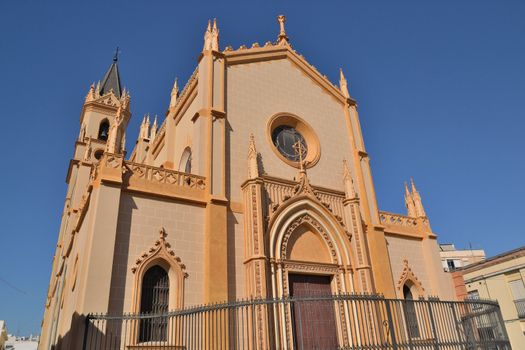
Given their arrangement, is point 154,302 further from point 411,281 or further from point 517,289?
point 517,289

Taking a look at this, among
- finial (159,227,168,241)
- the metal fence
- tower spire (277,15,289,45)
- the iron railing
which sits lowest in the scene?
the metal fence

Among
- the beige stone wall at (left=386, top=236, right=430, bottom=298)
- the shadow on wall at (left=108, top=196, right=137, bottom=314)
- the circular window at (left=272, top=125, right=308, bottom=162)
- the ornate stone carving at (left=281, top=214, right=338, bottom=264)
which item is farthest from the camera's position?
the beige stone wall at (left=386, top=236, right=430, bottom=298)

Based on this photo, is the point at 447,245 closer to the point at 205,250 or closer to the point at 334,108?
the point at 334,108

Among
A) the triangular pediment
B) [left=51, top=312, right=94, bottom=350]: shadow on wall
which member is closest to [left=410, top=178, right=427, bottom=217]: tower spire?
the triangular pediment

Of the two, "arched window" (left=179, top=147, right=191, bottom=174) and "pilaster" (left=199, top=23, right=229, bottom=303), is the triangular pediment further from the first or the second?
"arched window" (left=179, top=147, right=191, bottom=174)

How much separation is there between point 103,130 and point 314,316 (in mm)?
21741

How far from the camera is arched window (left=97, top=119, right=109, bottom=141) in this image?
2931cm

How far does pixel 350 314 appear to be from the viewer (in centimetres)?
1509

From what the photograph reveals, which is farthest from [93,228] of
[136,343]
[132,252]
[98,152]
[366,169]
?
[98,152]

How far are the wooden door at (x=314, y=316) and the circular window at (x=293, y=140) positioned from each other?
4823mm

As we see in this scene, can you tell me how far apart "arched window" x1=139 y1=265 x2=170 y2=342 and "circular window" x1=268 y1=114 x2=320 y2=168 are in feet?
23.3

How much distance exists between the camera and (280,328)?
530 inches

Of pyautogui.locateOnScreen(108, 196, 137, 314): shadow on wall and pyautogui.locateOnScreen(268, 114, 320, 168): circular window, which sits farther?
pyautogui.locateOnScreen(268, 114, 320, 168): circular window

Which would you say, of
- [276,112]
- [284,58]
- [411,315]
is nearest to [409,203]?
[411,315]
